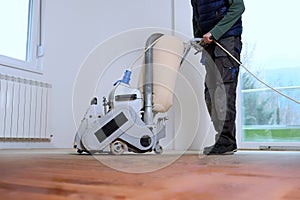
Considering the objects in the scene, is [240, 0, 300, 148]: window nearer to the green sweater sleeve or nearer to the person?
the person

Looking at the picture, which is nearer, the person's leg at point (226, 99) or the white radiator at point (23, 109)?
the person's leg at point (226, 99)

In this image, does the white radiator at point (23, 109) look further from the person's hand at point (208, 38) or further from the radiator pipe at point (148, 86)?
the person's hand at point (208, 38)

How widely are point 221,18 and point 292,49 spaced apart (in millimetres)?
1869

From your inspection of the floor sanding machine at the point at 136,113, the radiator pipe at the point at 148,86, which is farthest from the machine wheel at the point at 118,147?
the radiator pipe at the point at 148,86

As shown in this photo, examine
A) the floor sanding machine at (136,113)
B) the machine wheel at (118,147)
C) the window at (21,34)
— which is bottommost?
the machine wheel at (118,147)

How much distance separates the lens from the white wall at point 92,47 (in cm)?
351

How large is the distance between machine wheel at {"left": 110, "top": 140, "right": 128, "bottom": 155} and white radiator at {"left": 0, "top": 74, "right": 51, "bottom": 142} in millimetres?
1517

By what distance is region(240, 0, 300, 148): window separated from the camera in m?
3.49

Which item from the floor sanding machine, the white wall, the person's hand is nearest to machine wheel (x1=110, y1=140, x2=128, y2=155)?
the floor sanding machine

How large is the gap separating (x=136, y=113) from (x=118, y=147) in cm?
21

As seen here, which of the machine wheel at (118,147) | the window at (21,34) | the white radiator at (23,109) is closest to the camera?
the machine wheel at (118,147)

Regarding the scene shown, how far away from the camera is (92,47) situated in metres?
3.97

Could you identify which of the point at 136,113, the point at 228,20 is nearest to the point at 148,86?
the point at 136,113

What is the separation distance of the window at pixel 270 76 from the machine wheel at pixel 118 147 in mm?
1965
